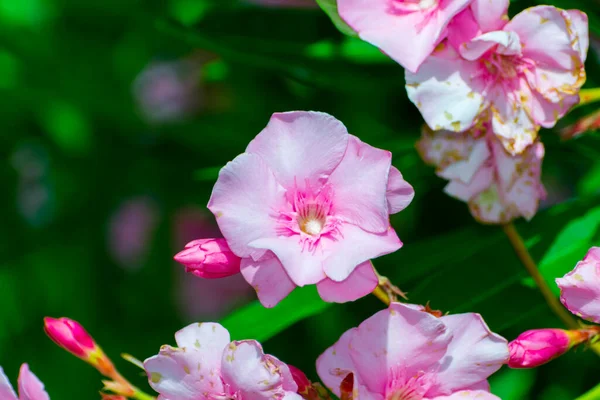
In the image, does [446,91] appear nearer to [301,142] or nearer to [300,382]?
[301,142]

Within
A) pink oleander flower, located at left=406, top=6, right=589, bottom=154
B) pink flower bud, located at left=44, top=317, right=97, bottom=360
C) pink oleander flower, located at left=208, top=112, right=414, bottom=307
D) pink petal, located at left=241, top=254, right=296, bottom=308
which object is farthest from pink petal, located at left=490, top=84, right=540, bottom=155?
pink flower bud, located at left=44, top=317, right=97, bottom=360

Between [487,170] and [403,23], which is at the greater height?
[403,23]

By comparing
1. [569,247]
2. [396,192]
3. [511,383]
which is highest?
[396,192]

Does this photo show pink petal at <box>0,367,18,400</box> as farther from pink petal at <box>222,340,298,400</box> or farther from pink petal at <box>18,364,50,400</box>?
pink petal at <box>222,340,298,400</box>

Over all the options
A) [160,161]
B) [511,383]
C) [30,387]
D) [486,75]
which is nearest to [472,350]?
[486,75]

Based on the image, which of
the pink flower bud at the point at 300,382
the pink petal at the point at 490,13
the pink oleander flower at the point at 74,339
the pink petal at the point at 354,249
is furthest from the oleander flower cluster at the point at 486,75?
the pink oleander flower at the point at 74,339

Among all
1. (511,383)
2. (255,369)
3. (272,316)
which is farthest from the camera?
(511,383)
